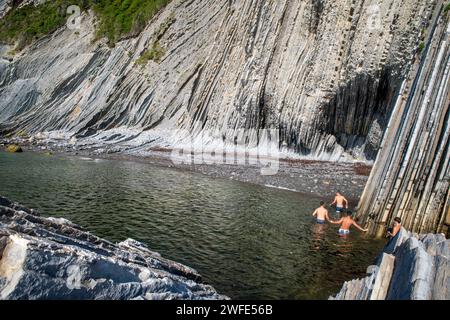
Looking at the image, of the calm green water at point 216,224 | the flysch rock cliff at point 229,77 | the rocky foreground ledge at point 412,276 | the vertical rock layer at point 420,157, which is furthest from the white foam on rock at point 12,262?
the flysch rock cliff at point 229,77

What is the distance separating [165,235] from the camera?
15836 mm

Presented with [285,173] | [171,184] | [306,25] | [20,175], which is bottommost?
[20,175]

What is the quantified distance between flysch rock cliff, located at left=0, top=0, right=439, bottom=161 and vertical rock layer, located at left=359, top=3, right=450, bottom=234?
5.86 m

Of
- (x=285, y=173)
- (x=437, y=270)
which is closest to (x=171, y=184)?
(x=285, y=173)

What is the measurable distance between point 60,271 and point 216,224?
11.9 m

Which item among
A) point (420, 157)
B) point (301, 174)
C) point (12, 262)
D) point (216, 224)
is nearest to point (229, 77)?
point (301, 174)

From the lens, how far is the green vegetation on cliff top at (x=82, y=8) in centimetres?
5525

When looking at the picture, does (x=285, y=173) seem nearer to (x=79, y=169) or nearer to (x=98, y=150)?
(x=79, y=169)

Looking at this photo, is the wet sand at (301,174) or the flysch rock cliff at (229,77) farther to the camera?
the flysch rock cliff at (229,77)

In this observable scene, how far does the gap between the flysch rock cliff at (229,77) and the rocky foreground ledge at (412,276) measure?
1849cm

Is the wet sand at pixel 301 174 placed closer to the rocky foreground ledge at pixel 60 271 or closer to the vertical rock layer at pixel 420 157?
the vertical rock layer at pixel 420 157

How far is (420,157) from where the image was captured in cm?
1614

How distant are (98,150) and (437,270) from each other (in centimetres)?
3934

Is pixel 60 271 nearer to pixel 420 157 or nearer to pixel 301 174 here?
pixel 420 157
